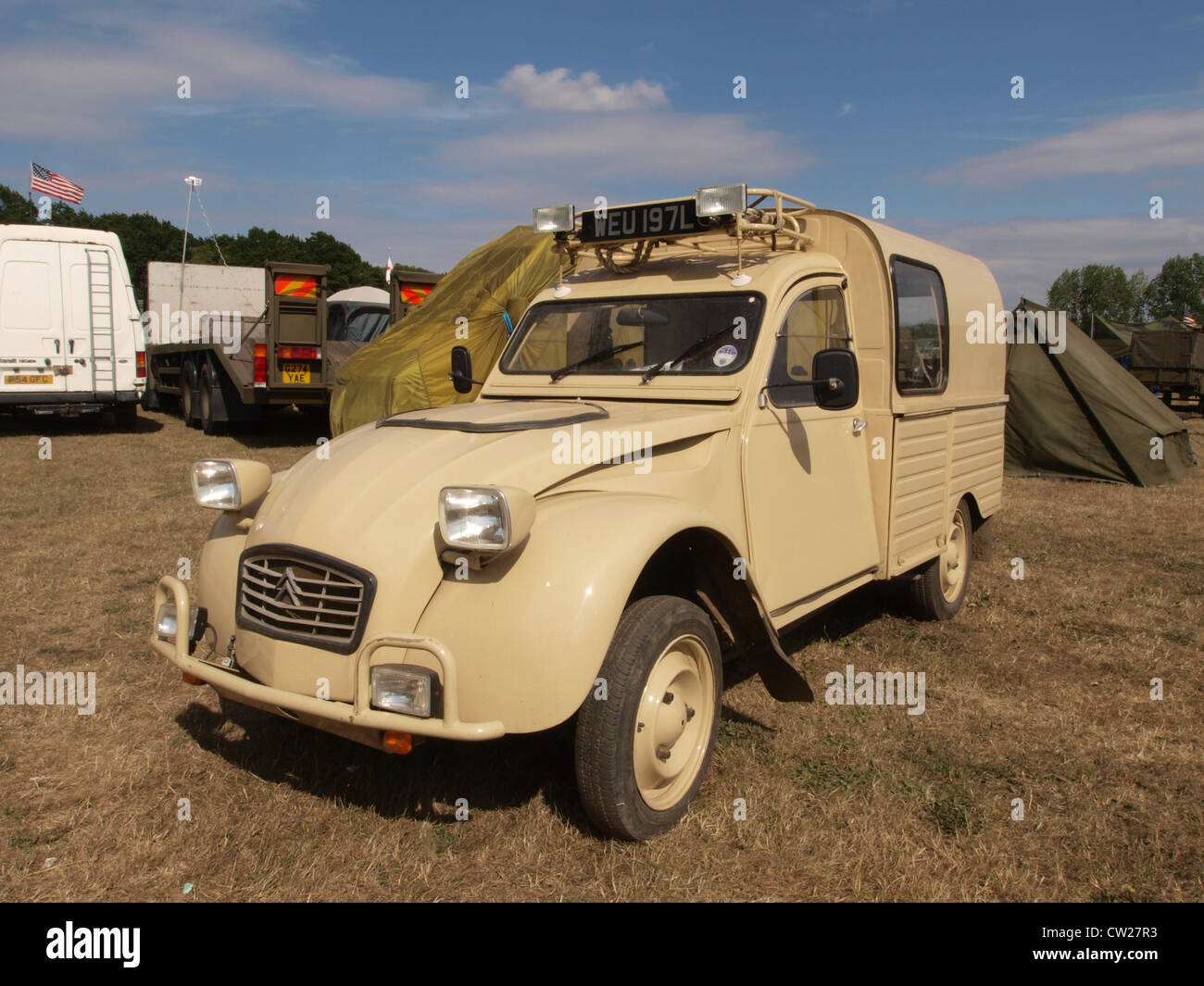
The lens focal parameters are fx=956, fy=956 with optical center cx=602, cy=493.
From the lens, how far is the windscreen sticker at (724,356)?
13.3ft

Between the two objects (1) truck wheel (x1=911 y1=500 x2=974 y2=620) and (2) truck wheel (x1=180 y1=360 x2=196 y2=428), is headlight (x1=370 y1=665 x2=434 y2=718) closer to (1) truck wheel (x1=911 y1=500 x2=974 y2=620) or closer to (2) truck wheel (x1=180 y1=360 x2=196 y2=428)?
(1) truck wheel (x1=911 y1=500 x2=974 y2=620)

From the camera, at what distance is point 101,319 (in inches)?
553

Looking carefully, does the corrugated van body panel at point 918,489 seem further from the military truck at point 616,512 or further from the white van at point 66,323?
the white van at point 66,323

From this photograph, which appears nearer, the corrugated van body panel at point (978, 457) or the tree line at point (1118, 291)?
the corrugated van body panel at point (978, 457)

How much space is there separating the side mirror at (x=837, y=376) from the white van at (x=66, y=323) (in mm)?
13095

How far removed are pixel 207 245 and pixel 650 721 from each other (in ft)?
197

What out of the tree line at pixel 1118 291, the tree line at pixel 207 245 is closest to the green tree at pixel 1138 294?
the tree line at pixel 1118 291

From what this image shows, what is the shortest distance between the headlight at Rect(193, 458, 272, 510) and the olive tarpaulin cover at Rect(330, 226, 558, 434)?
6922mm

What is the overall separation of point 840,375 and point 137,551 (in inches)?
222

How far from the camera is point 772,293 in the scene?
4.15m

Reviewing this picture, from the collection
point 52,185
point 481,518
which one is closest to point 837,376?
point 481,518

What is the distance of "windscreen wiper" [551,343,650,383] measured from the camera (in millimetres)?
4414
